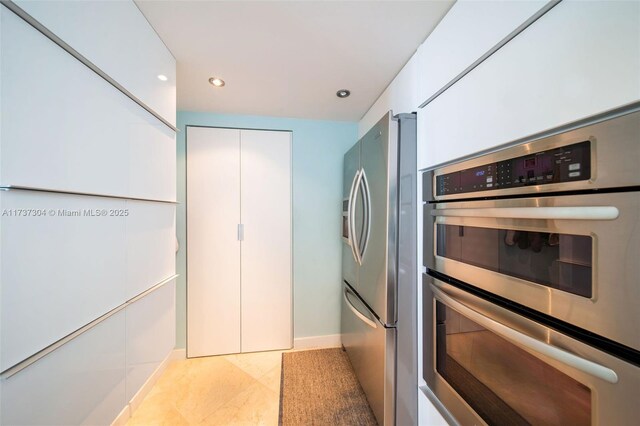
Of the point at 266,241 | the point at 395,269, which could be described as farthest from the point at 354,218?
the point at 266,241

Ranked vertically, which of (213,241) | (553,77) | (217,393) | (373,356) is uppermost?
(553,77)

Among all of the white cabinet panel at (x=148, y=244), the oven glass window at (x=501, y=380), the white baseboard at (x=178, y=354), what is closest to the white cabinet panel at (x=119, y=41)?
the white cabinet panel at (x=148, y=244)

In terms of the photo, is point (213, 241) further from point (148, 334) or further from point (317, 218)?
point (148, 334)

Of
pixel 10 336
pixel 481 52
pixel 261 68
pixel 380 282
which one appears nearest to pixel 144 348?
pixel 10 336

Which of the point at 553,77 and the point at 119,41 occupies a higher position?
the point at 119,41

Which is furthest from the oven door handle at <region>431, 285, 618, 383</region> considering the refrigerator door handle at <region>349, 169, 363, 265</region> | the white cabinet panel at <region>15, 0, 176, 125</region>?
the white cabinet panel at <region>15, 0, 176, 125</region>

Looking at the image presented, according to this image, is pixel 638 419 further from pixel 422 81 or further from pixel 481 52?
pixel 422 81

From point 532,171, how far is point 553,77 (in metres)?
0.26

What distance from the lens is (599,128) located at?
533mm

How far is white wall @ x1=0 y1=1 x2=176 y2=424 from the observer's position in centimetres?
56

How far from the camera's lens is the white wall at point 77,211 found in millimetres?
562

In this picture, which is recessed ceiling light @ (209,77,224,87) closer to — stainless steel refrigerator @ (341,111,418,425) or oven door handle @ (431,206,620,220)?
stainless steel refrigerator @ (341,111,418,425)

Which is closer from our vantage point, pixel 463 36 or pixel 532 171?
pixel 532 171

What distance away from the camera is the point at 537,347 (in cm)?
65
